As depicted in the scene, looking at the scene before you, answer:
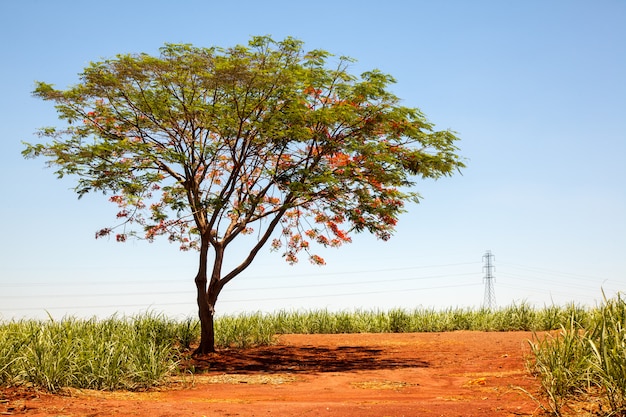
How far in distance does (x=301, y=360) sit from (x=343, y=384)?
3.75 meters

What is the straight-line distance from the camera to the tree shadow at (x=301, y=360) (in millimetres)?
14289

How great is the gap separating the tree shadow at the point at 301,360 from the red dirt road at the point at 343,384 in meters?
0.02

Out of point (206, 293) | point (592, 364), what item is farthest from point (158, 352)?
point (592, 364)

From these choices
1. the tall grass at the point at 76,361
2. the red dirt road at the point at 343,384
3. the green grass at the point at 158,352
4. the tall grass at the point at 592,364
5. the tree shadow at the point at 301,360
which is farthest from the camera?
the tree shadow at the point at 301,360

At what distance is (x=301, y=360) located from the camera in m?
15.6

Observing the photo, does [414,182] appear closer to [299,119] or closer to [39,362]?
[299,119]

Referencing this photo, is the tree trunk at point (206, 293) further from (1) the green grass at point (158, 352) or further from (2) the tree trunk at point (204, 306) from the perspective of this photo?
(1) the green grass at point (158, 352)

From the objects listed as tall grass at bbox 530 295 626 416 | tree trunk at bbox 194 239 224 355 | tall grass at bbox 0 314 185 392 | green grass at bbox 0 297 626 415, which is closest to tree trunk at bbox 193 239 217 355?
tree trunk at bbox 194 239 224 355

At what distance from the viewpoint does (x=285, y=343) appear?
18516mm

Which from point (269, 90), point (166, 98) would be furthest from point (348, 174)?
point (166, 98)

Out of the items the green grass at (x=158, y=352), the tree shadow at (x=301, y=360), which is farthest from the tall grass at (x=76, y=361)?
the tree shadow at (x=301, y=360)

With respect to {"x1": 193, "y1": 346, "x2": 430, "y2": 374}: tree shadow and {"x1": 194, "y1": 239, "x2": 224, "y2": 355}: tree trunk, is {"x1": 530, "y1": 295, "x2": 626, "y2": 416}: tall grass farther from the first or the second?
{"x1": 194, "y1": 239, "x2": 224, "y2": 355}: tree trunk

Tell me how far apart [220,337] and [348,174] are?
21.5 feet

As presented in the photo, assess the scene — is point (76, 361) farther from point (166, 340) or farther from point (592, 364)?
point (592, 364)
